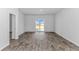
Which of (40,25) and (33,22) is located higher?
(33,22)

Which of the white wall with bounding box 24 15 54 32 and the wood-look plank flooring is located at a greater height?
the white wall with bounding box 24 15 54 32

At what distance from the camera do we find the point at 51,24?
14.7 metres

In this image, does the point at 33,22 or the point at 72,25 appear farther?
the point at 33,22

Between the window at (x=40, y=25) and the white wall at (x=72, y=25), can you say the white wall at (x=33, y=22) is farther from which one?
the white wall at (x=72, y=25)

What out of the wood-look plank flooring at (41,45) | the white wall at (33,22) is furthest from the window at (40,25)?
the wood-look plank flooring at (41,45)

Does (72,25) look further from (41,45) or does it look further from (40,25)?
(40,25)

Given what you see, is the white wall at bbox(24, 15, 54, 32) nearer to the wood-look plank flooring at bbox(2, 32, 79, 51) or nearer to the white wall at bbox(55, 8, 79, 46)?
the white wall at bbox(55, 8, 79, 46)

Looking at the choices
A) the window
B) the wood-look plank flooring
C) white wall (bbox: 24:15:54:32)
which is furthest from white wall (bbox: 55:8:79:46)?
the window

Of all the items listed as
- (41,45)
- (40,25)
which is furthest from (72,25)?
(40,25)
